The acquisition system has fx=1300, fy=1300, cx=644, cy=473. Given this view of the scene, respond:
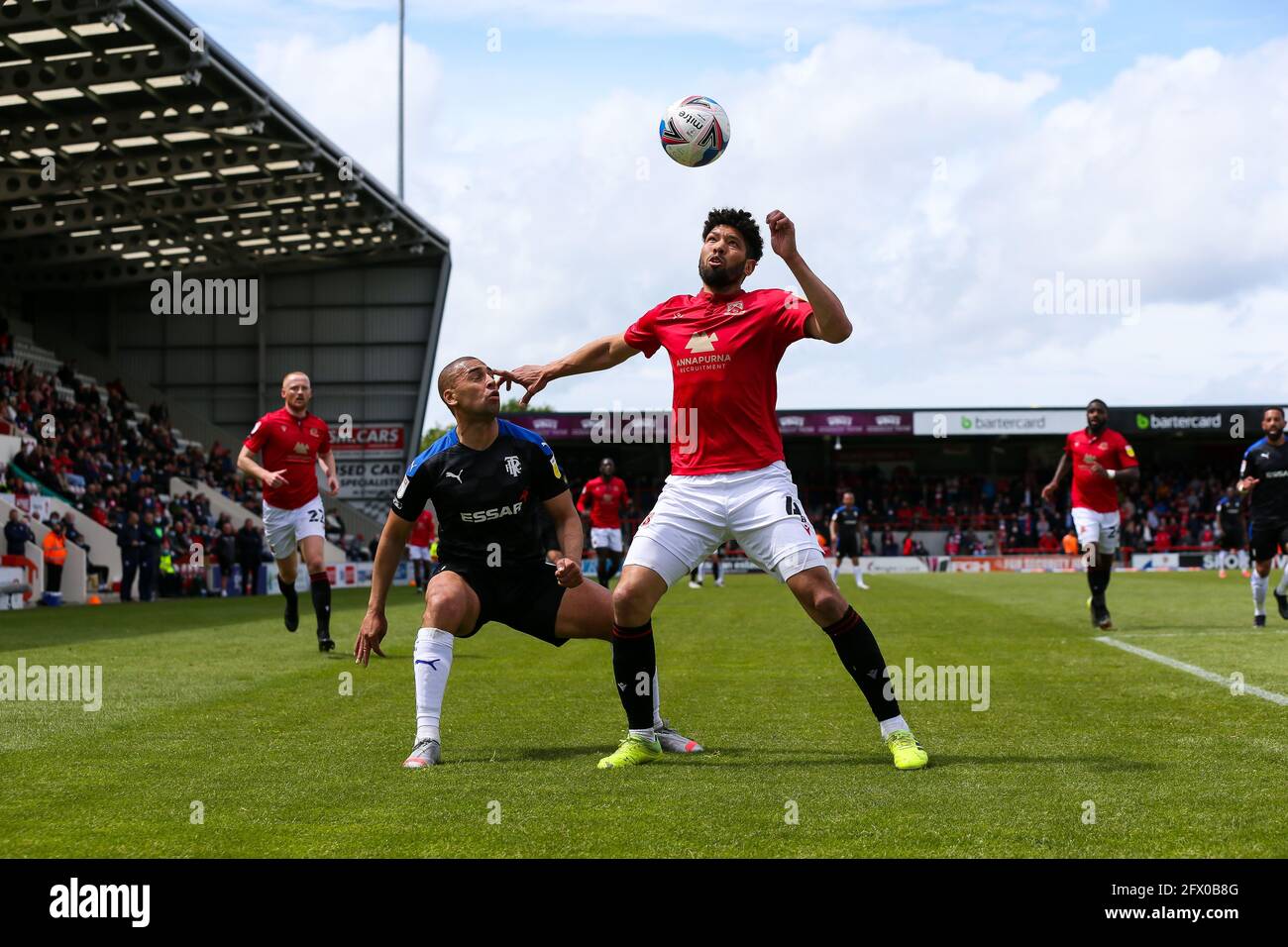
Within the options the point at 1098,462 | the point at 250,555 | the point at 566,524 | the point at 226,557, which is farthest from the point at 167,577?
the point at 566,524

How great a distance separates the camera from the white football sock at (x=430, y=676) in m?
5.93

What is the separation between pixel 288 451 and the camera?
39.5 feet

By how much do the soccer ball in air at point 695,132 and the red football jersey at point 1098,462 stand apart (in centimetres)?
816

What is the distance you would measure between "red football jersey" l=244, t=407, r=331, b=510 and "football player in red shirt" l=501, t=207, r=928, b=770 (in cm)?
675

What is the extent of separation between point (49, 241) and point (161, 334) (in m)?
7.05

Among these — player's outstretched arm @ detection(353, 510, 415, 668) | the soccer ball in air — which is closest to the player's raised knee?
player's outstretched arm @ detection(353, 510, 415, 668)

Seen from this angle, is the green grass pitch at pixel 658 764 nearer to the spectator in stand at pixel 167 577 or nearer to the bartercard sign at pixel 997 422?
the spectator in stand at pixel 167 577

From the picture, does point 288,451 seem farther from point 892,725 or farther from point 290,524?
point 892,725

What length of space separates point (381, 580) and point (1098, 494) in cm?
975

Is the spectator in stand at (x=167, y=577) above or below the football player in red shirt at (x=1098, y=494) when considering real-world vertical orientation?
below

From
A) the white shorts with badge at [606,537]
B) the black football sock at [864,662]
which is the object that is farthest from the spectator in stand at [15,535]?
the black football sock at [864,662]

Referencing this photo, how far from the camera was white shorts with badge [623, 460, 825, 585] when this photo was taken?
Result: 5.71m
